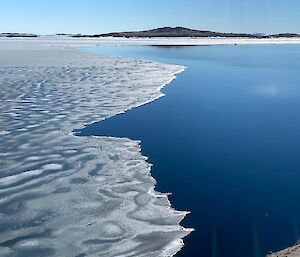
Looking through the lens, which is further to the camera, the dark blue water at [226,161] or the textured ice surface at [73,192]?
the dark blue water at [226,161]

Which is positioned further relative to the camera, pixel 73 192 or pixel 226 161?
pixel 226 161

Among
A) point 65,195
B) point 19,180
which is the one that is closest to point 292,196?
point 65,195

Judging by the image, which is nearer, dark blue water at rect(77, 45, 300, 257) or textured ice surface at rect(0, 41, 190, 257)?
textured ice surface at rect(0, 41, 190, 257)

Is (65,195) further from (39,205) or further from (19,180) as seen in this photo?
(19,180)
